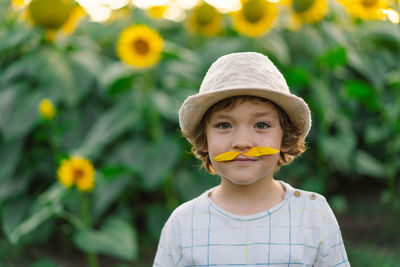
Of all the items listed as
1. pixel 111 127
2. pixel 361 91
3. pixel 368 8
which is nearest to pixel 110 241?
pixel 111 127

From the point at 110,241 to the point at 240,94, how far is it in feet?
4.75

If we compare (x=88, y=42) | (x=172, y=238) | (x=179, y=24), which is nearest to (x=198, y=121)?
(x=172, y=238)

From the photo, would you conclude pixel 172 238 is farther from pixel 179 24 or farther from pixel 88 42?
pixel 179 24

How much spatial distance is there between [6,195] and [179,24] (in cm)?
198

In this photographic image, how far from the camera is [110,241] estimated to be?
2.44 metres

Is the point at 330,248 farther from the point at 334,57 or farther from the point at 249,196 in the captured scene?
the point at 334,57

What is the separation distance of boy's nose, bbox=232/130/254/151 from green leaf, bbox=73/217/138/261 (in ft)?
4.28

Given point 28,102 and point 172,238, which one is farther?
point 28,102

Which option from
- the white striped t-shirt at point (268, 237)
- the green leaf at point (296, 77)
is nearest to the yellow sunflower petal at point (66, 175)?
the white striped t-shirt at point (268, 237)

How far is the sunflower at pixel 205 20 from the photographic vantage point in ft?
12.3

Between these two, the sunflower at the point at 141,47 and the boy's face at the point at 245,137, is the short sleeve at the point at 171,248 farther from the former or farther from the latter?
the sunflower at the point at 141,47

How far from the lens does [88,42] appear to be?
12.2 ft

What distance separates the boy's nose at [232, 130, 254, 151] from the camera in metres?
1.20

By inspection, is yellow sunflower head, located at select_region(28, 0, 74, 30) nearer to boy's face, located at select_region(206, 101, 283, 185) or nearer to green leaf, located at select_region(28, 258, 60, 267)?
green leaf, located at select_region(28, 258, 60, 267)
